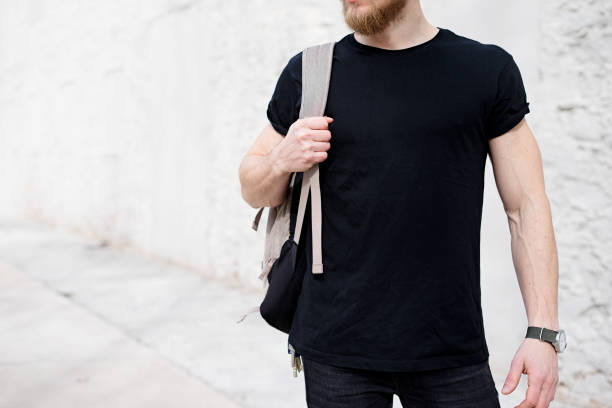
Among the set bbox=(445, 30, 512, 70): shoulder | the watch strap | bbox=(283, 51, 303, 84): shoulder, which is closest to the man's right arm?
bbox=(283, 51, 303, 84): shoulder

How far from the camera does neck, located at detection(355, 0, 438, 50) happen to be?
1.55 metres

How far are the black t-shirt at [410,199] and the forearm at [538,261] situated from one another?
12 cm

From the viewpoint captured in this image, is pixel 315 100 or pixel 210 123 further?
pixel 210 123

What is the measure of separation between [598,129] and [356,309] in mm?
1982

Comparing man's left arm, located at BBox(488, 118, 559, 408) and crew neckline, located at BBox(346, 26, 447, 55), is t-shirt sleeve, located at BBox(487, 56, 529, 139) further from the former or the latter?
crew neckline, located at BBox(346, 26, 447, 55)

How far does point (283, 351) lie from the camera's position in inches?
165

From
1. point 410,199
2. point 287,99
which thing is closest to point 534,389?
point 410,199

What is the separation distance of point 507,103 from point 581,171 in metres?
1.79

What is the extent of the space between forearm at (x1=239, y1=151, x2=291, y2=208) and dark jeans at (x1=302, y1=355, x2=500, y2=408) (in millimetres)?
383

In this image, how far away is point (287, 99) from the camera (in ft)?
5.47

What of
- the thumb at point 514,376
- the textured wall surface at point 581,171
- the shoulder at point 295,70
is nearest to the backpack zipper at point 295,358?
the thumb at point 514,376

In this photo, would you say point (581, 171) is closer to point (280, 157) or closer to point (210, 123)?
point (280, 157)

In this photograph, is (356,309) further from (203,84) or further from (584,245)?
(203,84)

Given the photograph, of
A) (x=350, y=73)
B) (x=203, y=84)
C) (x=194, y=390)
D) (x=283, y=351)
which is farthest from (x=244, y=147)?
(x=350, y=73)
